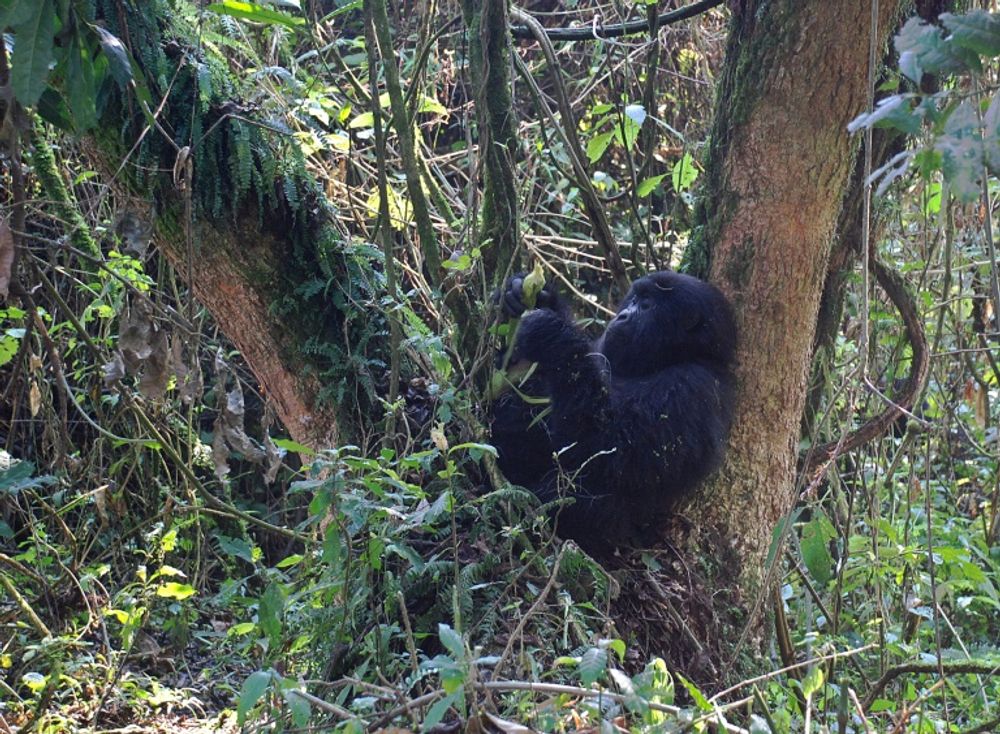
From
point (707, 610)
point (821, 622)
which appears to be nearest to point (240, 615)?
point (707, 610)

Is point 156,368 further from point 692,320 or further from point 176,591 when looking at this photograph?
point 692,320

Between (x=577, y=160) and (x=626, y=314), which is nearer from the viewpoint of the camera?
(x=577, y=160)

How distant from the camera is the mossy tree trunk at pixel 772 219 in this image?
3.63 m

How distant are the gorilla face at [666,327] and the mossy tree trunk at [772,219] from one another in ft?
0.40

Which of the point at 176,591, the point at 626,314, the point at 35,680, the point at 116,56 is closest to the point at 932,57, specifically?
the point at 116,56

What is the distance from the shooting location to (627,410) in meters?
4.11

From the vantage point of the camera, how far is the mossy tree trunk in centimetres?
363

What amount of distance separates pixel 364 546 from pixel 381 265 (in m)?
1.29

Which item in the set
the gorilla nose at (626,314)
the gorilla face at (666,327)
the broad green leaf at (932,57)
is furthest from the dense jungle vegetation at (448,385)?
the gorilla nose at (626,314)

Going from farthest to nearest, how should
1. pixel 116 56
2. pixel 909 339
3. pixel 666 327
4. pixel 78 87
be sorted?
pixel 909 339 < pixel 666 327 < pixel 116 56 < pixel 78 87

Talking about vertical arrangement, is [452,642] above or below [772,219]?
below

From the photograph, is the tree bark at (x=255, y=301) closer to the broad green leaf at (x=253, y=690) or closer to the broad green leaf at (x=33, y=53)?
the broad green leaf at (x=33, y=53)

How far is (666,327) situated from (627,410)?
442 millimetres

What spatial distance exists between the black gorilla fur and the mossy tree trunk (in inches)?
4.7
